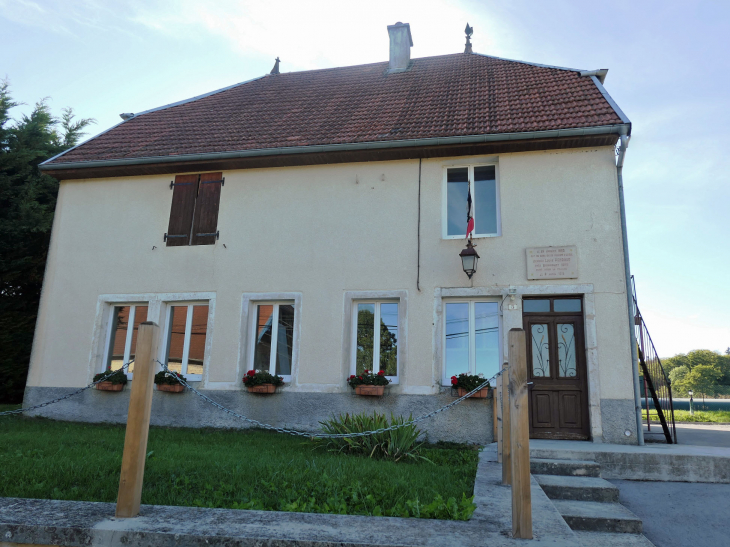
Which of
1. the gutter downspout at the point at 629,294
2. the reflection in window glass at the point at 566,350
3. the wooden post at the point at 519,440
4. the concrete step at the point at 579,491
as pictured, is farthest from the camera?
the reflection in window glass at the point at 566,350

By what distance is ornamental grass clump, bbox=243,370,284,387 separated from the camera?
8719mm

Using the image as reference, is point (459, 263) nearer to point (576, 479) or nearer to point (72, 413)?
point (576, 479)

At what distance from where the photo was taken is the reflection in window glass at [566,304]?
26.8 ft

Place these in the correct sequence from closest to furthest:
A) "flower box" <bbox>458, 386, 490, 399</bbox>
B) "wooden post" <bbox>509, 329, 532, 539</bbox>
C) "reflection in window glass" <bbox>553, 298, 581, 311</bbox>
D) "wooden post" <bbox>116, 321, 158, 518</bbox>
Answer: "wooden post" <bbox>509, 329, 532, 539</bbox> < "wooden post" <bbox>116, 321, 158, 518</bbox> < "flower box" <bbox>458, 386, 490, 399</bbox> < "reflection in window glass" <bbox>553, 298, 581, 311</bbox>

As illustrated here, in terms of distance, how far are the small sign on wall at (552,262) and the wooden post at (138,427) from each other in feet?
20.3

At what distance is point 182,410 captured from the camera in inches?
360

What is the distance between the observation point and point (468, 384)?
25.8 ft

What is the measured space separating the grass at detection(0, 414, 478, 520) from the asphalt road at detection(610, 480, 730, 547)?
1.57m

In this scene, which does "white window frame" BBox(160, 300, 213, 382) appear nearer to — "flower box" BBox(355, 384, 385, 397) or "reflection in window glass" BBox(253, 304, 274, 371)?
"reflection in window glass" BBox(253, 304, 274, 371)

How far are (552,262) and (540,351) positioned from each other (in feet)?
4.54

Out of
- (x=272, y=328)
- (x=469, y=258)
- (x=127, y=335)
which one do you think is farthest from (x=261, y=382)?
(x=469, y=258)

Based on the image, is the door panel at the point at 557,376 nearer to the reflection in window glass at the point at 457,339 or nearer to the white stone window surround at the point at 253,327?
the reflection in window glass at the point at 457,339

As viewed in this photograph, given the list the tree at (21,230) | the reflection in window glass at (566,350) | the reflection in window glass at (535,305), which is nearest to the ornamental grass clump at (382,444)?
the reflection in window glass at (566,350)

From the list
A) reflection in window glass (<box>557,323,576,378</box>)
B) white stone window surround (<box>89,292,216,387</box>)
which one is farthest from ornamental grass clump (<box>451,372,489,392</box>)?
white stone window surround (<box>89,292,216,387</box>)
